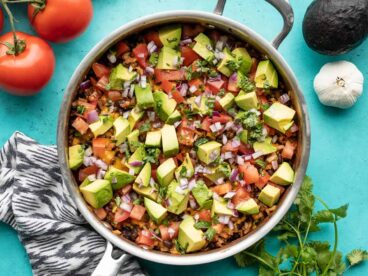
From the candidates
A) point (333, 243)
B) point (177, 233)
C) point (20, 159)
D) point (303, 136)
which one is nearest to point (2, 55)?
point (20, 159)

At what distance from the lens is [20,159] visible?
2424 mm

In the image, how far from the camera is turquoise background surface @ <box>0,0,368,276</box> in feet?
8.22

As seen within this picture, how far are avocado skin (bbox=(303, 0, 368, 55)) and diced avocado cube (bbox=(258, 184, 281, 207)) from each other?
550 millimetres

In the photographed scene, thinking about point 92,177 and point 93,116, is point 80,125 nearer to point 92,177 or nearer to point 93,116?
point 93,116

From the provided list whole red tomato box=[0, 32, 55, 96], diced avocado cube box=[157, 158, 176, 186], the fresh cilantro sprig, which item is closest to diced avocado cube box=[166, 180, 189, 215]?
diced avocado cube box=[157, 158, 176, 186]

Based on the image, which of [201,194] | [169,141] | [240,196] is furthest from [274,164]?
[169,141]

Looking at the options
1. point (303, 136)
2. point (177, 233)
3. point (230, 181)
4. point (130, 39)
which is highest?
point (130, 39)

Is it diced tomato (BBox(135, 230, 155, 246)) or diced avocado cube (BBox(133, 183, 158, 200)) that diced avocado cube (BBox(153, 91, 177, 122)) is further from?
diced tomato (BBox(135, 230, 155, 246))

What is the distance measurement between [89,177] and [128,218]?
20 cm

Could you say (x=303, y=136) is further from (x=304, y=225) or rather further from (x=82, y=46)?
(x=82, y=46)

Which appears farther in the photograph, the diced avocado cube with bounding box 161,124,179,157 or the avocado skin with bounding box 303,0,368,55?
the avocado skin with bounding box 303,0,368,55

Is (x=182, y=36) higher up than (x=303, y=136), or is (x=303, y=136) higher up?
(x=182, y=36)

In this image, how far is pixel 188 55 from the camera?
7.54 feet

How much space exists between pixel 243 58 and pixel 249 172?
0.39 metres
